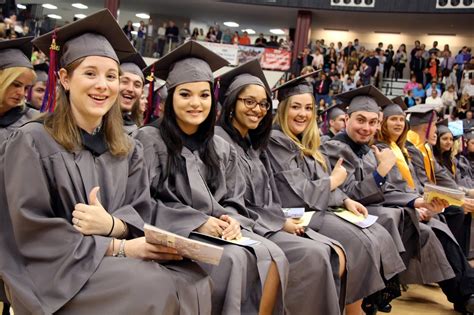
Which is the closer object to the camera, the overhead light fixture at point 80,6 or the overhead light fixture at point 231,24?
the overhead light fixture at point 80,6

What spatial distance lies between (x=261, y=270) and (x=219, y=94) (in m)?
1.58

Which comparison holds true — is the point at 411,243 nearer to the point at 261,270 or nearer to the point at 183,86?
the point at 261,270

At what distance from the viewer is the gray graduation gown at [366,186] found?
4574 millimetres

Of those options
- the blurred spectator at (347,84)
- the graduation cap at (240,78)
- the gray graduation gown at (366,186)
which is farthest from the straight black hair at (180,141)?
the blurred spectator at (347,84)

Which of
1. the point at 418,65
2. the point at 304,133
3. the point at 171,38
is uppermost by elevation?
the point at 171,38

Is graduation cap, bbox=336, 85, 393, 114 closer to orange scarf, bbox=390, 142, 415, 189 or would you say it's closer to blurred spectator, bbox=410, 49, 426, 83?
orange scarf, bbox=390, 142, 415, 189

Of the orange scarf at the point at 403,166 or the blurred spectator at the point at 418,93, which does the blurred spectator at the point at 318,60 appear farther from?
the orange scarf at the point at 403,166

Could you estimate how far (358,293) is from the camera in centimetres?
388

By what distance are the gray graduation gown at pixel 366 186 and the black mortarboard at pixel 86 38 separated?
2605mm

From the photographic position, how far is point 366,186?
4.69 meters

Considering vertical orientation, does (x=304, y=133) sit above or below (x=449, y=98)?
below

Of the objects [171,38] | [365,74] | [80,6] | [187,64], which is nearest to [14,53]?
[187,64]

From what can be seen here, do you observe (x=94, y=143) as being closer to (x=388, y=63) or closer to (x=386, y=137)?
(x=386, y=137)

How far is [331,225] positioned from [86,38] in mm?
2267
